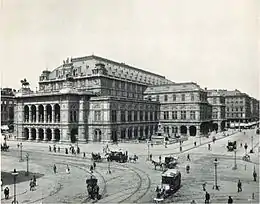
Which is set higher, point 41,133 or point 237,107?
point 237,107

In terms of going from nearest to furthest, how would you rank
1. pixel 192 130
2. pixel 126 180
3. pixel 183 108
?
pixel 126 180
pixel 183 108
pixel 192 130

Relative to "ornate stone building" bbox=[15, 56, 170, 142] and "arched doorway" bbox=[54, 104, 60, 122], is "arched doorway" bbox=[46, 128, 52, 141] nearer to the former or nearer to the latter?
"ornate stone building" bbox=[15, 56, 170, 142]

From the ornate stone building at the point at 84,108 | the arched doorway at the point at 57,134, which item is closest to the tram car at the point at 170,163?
the ornate stone building at the point at 84,108

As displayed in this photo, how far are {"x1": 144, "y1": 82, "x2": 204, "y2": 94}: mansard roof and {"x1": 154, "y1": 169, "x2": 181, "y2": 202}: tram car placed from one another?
51.3 meters

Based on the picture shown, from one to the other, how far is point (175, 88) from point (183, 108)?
5257mm

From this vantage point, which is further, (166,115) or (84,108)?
(166,115)

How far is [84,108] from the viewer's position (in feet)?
195

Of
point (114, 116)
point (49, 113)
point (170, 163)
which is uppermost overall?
point (49, 113)

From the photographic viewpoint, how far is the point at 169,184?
2239cm

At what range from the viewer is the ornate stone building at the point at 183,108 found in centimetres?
7281

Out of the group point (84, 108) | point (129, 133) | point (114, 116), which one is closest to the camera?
point (114, 116)

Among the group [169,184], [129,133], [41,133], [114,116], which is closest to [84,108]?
[114,116]

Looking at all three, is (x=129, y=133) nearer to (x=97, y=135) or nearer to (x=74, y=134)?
(x=97, y=135)

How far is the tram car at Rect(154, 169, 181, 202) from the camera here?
21525 mm
